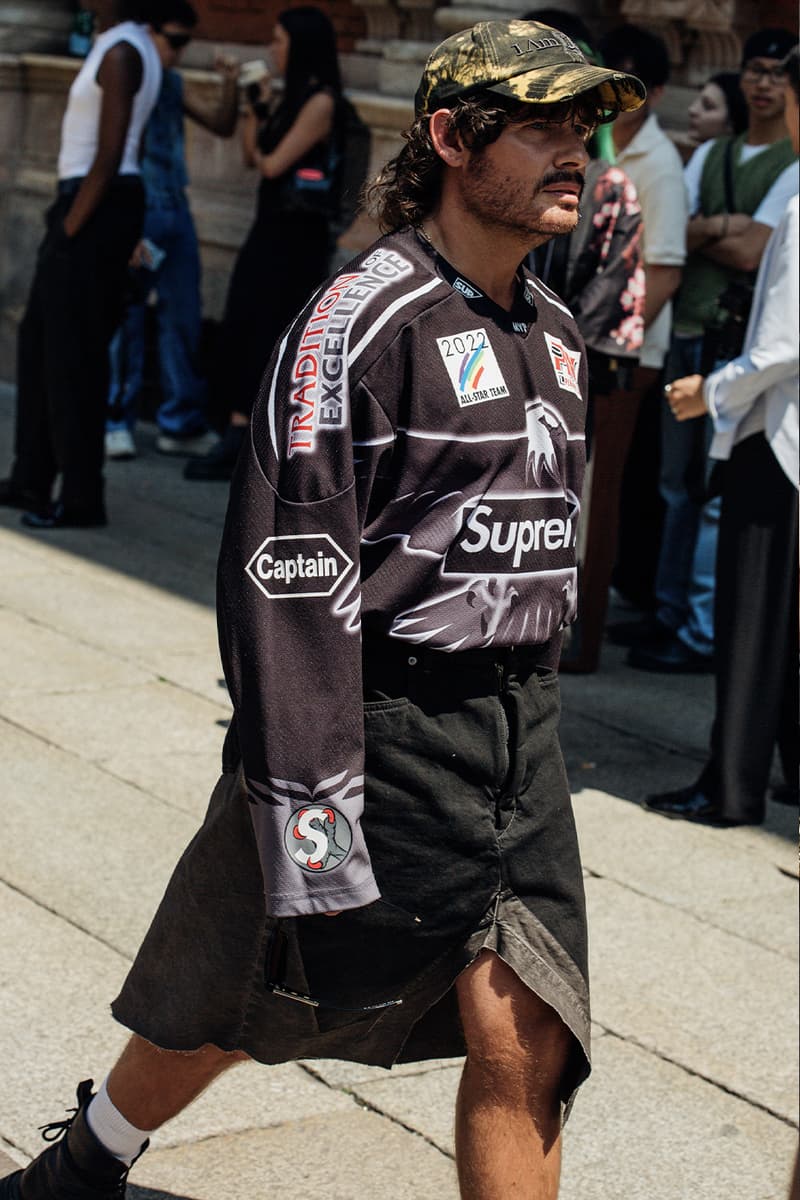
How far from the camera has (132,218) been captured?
782 cm

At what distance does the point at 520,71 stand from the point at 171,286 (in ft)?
24.4

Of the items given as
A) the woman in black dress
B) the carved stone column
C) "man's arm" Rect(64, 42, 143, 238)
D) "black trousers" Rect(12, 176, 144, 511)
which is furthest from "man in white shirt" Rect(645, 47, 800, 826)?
the woman in black dress

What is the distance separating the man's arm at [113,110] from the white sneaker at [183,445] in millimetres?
2471

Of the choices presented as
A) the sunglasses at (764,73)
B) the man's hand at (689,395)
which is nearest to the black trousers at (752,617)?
the man's hand at (689,395)

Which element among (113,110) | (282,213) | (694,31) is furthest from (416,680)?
(282,213)

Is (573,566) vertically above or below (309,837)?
above

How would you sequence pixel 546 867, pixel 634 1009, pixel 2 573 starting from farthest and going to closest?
pixel 2 573 → pixel 634 1009 → pixel 546 867

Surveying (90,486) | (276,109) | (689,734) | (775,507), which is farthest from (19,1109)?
(276,109)

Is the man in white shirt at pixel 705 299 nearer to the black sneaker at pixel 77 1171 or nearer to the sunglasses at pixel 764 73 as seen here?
the sunglasses at pixel 764 73

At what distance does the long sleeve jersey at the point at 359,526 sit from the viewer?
7.83 ft

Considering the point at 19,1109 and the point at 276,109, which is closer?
the point at 19,1109

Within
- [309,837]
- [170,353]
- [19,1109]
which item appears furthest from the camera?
[170,353]

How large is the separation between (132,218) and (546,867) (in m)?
5.72

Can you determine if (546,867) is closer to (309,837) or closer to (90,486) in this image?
(309,837)
